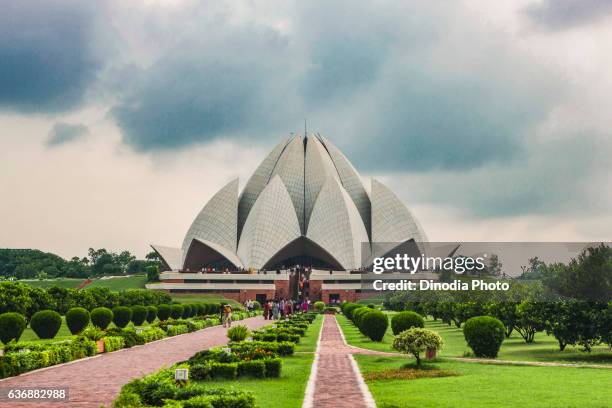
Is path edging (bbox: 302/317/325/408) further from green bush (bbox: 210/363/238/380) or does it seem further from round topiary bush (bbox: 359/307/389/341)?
round topiary bush (bbox: 359/307/389/341)

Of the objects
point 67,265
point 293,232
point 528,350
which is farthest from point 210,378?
point 67,265

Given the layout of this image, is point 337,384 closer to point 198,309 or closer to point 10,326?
point 10,326

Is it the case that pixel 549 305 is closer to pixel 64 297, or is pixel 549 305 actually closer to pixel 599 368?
pixel 599 368

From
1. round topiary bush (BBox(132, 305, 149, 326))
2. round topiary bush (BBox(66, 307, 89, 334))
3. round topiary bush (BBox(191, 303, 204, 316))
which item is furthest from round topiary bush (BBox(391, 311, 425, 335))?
round topiary bush (BBox(191, 303, 204, 316))

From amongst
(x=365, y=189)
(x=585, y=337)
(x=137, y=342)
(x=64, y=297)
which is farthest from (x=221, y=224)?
(x=585, y=337)

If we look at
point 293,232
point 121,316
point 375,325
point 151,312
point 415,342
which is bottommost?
point 151,312

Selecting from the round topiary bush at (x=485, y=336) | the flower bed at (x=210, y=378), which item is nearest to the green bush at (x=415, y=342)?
the round topiary bush at (x=485, y=336)
